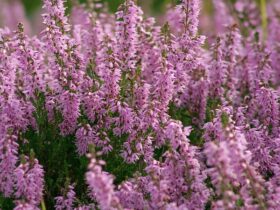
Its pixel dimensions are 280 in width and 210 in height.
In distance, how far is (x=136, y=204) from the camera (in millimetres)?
5586

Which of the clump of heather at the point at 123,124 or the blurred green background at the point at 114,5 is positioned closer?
the clump of heather at the point at 123,124

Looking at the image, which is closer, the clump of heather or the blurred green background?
the clump of heather

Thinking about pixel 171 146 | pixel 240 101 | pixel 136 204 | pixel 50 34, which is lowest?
pixel 136 204

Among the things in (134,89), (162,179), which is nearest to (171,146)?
(162,179)

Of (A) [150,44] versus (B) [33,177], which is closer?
(B) [33,177]

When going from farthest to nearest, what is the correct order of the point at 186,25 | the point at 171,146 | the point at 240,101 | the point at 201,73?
the point at 240,101
the point at 201,73
the point at 186,25
the point at 171,146

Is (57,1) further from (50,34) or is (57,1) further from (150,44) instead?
(150,44)

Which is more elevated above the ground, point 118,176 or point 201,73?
point 201,73

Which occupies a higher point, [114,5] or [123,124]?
[114,5]

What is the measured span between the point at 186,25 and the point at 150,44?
80 centimetres

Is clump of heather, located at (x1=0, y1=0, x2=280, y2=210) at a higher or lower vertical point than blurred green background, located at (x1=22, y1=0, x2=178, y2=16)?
lower

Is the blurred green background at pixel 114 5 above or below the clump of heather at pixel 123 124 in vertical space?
above

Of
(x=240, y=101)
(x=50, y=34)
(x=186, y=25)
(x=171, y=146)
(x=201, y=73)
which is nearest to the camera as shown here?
(x=171, y=146)

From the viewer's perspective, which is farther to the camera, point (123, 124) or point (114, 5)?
point (114, 5)
